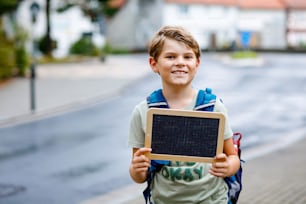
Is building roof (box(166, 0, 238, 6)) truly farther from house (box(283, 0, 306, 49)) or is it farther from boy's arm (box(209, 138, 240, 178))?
boy's arm (box(209, 138, 240, 178))

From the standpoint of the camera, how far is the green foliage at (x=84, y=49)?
168 feet

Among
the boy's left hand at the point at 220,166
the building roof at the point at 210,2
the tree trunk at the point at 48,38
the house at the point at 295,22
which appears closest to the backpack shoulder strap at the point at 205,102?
the boy's left hand at the point at 220,166

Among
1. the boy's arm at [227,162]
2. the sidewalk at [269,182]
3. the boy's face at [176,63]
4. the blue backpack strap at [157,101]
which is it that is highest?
the boy's face at [176,63]

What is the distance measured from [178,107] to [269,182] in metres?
5.46

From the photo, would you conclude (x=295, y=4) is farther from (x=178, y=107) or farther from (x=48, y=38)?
(x=178, y=107)

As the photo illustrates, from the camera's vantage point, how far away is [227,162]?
11.0 ft

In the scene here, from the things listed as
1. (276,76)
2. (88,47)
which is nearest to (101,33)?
(88,47)

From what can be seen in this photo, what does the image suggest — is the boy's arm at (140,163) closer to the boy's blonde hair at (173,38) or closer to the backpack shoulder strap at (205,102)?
the backpack shoulder strap at (205,102)

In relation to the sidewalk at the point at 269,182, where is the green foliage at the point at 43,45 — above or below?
below

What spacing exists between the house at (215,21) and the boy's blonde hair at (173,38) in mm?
68391

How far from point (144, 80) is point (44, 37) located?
739 inches

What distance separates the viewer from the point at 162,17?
7844cm

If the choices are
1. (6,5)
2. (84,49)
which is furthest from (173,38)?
(84,49)

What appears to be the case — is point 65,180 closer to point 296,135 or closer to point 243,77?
point 296,135
